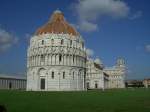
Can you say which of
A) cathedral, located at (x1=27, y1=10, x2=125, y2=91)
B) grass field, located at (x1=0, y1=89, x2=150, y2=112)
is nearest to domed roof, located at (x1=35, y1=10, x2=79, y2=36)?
cathedral, located at (x1=27, y1=10, x2=125, y2=91)

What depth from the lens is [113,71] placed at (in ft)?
490

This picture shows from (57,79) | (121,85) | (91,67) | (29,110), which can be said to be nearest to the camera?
(29,110)

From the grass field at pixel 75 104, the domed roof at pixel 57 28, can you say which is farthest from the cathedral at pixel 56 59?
the grass field at pixel 75 104

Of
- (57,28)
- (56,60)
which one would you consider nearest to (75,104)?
(56,60)

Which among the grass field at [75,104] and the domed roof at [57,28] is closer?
the grass field at [75,104]

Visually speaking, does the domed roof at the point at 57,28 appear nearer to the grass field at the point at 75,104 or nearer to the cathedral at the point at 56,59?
the cathedral at the point at 56,59

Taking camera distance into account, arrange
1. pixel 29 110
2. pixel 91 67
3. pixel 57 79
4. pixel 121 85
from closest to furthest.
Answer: pixel 29 110, pixel 57 79, pixel 91 67, pixel 121 85

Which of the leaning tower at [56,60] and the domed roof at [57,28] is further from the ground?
the domed roof at [57,28]

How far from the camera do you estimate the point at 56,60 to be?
7569cm

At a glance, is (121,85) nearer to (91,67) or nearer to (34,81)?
(91,67)

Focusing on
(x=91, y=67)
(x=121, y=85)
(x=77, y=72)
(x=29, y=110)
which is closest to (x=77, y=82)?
(x=77, y=72)

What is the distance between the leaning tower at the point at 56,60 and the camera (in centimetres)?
7569

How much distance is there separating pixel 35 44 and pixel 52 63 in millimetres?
9089

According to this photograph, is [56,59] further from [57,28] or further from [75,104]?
[75,104]
